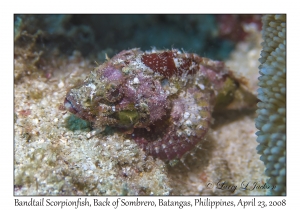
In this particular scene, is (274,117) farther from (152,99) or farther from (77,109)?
(77,109)

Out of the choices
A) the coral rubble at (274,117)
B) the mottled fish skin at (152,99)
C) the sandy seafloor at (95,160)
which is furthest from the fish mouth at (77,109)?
the coral rubble at (274,117)

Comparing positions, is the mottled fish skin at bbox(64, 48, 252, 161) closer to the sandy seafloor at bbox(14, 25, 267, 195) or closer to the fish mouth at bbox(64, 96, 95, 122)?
the fish mouth at bbox(64, 96, 95, 122)

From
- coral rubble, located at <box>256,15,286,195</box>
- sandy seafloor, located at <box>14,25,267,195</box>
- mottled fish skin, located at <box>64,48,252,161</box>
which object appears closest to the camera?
coral rubble, located at <box>256,15,286,195</box>

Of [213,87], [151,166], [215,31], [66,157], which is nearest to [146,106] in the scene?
[151,166]

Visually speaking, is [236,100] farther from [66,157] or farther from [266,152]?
[66,157]

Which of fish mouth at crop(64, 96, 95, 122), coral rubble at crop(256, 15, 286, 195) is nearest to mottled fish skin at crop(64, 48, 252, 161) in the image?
fish mouth at crop(64, 96, 95, 122)

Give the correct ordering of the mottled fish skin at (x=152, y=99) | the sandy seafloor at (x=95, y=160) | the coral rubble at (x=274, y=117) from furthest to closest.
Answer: the mottled fish skin at (x=152, y=99), the sandy seafloor at (x=95, y=160), the coral rubble at (x=274, y=117)

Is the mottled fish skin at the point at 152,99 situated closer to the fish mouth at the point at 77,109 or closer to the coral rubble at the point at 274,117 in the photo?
the fish mouth at the point at 77,109

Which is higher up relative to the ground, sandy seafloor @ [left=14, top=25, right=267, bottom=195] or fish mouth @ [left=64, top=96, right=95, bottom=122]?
fish mouth @ [left=64, top=96, right=95, bottom=122]
